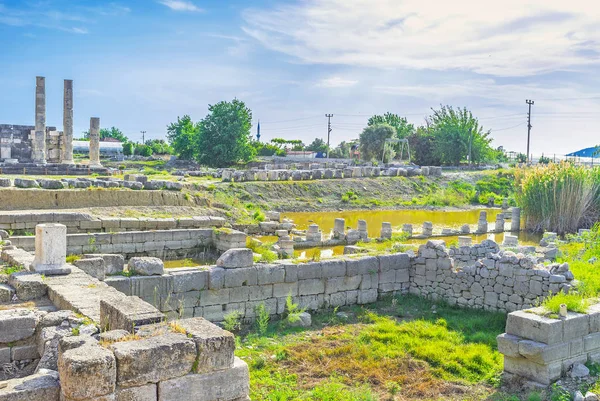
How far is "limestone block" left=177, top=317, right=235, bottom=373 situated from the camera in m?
6.30

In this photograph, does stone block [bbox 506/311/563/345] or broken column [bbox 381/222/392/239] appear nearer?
stone block [bbox 506/311/563/345]

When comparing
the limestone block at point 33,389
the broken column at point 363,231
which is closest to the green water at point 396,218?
the broken column at point 363,231

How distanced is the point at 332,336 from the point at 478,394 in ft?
10.2

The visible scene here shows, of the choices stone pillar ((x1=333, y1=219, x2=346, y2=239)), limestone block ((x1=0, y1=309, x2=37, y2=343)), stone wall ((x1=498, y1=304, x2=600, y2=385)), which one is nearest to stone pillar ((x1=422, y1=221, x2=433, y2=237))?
stone pillar ((x1=333, y1=219, x2=346, y2=239))

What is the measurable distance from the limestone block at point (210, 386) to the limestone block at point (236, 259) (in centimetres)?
557

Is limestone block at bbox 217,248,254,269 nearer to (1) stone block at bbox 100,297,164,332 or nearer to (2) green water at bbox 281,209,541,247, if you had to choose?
(1) stone block at bbox 100,297,164,332

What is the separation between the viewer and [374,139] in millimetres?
70750

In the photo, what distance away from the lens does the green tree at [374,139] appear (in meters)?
70.1

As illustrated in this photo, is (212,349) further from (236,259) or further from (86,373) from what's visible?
(236,259)

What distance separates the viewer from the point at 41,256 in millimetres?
10344

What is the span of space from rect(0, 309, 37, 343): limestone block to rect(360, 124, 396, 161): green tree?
6302cm

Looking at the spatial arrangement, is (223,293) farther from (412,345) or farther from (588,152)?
(588,152)

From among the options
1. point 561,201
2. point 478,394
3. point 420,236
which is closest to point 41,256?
Answer: point 478,394

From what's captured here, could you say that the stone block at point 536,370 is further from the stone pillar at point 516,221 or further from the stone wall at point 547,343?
the stone pillar at point 516,221
